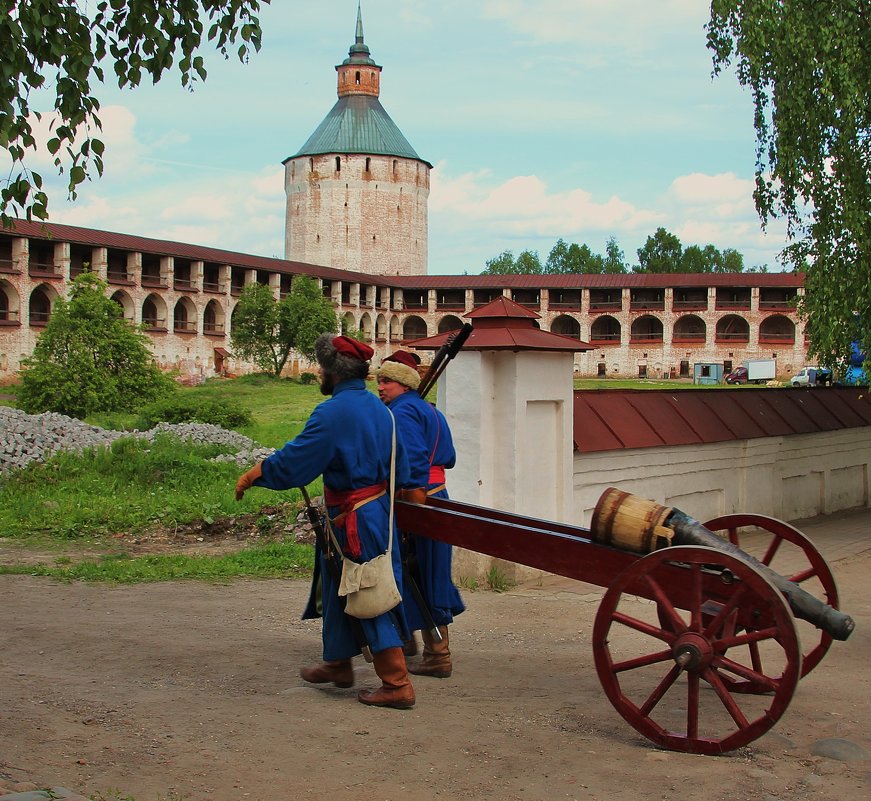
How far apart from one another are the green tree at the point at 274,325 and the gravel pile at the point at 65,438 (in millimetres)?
32602

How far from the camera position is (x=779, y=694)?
375 cm

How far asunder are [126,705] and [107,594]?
9.58 ft

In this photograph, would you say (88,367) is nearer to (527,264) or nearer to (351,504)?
(351,504)

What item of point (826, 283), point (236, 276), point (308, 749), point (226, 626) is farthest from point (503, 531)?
point (236, 276)

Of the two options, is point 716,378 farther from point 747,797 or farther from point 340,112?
point 747,797

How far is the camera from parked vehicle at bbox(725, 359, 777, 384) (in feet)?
188

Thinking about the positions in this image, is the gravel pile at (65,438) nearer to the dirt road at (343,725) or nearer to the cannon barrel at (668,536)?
the dirt road at (343,725)

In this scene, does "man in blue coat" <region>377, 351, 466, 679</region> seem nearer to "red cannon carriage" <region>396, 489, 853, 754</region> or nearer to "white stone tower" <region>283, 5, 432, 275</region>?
"red cannon carriage" <region>396, 489, 853, 754</region>

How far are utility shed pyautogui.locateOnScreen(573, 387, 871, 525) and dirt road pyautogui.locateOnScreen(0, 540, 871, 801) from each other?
7.51 feet

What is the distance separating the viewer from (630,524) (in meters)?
4.13

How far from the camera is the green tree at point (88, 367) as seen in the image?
21844 millimetres

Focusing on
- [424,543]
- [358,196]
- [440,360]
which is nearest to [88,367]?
[440,360]

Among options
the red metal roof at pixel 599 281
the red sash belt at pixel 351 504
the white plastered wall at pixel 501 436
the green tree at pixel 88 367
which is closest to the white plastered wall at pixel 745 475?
the white plastered wall at pixel 501 436

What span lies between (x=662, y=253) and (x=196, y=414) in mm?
71276
